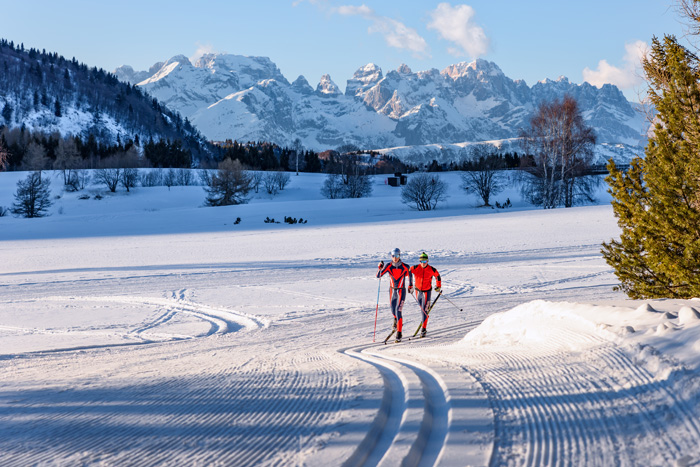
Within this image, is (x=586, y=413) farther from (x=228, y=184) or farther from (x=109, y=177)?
(x=109, y=177)

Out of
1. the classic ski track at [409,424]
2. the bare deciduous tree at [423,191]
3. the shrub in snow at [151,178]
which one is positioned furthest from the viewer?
the shrub in snow at [151,178]

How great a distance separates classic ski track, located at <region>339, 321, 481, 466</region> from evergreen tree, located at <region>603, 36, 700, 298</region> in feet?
19.1

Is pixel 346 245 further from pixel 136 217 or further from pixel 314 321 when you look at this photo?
pixel 136 217

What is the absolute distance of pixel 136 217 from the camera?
2232 inches

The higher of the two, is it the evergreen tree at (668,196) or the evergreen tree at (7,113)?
the evergreen tree at (7,113)

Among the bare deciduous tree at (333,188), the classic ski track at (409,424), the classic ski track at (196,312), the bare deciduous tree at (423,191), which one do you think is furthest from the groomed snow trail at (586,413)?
the bare deciduous tree at (333,188)

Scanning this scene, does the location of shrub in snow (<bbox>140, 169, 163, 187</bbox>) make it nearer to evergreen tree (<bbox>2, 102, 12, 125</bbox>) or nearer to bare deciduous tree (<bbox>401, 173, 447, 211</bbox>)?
bare deciduous tree (<bbox>401, 173, 447, 211</bbox>)

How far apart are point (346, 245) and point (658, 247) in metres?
22.3

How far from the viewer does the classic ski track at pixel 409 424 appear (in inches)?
132

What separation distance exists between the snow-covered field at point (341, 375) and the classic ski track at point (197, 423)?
0.06 ft

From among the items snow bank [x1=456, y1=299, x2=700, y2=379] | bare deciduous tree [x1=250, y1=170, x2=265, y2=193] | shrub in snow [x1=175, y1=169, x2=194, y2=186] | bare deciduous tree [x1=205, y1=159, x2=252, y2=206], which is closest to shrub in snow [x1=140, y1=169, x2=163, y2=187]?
shrub in snow [x1=175, y1=169, x2=194, y2=186]

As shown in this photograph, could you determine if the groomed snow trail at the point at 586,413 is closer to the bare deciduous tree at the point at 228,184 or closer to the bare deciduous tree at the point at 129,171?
the bare deciduous tree at the point at 228,184

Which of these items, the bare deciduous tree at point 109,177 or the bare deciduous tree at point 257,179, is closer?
the bare deciduous tree at point 109,177

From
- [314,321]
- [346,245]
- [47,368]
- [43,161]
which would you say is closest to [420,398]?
[47,368]
